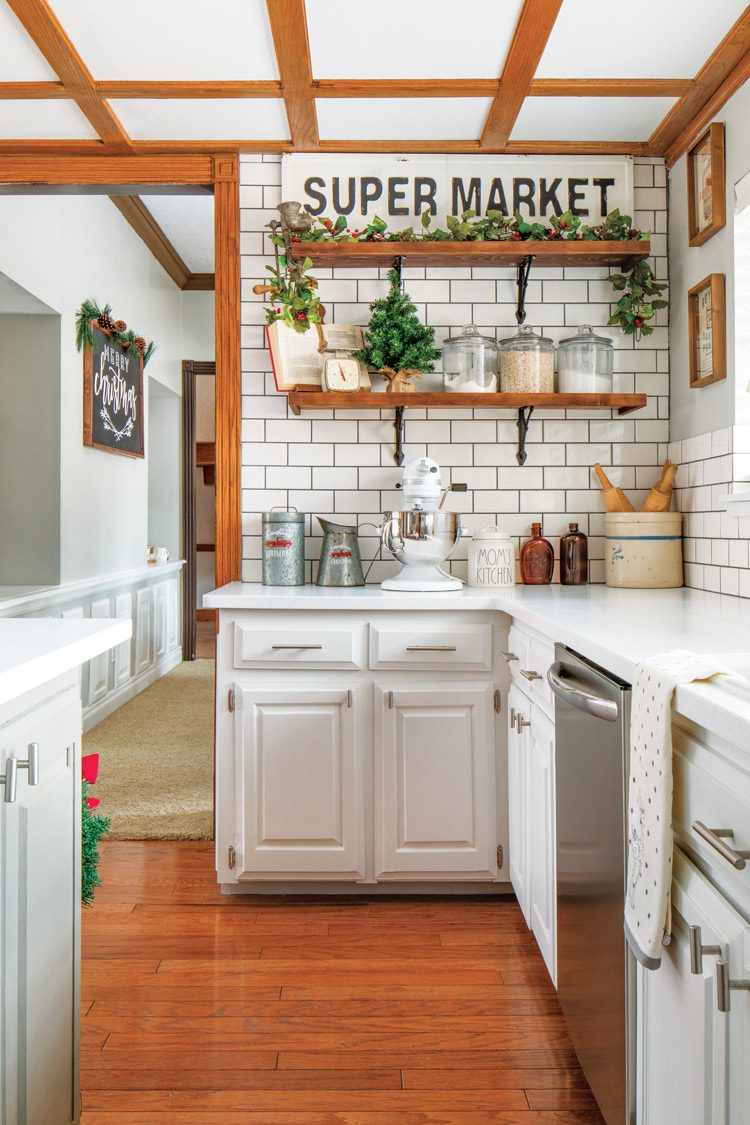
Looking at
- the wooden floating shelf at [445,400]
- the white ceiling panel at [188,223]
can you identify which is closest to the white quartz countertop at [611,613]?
the wooden floating shelf at [445,400]

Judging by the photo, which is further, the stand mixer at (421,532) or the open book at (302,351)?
the open book at (302,351)

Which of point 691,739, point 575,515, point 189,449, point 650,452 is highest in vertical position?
point 189,449

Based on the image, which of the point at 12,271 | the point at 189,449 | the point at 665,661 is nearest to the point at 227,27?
the point at 12,271

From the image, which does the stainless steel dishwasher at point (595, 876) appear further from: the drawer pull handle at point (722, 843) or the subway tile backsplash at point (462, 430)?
the subway tile backsplash at point (462, 430)

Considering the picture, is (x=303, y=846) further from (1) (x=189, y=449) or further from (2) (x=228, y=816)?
(1) (x=189, y=449)

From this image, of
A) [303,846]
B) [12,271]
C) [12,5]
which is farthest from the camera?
[12,271]

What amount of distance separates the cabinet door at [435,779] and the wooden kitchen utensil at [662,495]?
88 cm

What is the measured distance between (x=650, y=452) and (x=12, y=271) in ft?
8.51

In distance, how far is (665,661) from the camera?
1.10 meters

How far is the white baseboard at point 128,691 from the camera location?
4293mm

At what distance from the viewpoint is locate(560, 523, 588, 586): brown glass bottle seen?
9.08ft

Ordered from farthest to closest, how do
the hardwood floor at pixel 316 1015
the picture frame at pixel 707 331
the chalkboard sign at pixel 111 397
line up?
the chalkboard sign at pixel 111 397
the picture frame at pixel 707 331
the hardwood floor at pixel 316 1015

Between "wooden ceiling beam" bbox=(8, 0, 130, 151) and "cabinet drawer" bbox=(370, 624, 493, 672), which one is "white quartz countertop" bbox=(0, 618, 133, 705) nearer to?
"cabinet drawer" bbox=(370, 624, 493, 672)

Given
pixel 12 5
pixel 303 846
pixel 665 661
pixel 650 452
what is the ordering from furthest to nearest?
1. pixel 650 452
2. pixel 303 846
3. pixel 12 5
4. pixel 665 661
